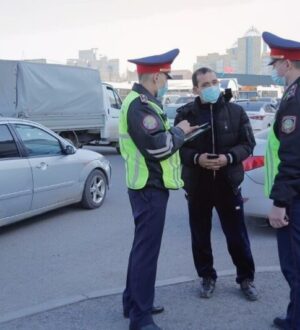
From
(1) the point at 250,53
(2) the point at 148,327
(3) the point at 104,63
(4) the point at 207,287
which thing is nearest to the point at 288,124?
(2) the point at 148,327

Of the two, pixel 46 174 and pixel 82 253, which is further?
pixel 46 174

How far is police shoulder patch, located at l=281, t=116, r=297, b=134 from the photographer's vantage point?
312 cm

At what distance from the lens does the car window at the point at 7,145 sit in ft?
22.1

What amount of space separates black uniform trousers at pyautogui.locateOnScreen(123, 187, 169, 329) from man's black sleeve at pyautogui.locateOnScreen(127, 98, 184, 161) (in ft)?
0.92

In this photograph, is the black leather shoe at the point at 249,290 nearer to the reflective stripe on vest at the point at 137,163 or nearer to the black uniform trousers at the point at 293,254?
the black uniform trousers at the point at 293,254

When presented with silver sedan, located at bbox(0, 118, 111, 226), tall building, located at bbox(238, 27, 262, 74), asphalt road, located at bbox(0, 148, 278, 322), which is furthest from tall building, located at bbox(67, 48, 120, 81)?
asphalt road, located at bbox(0, 148, 278, 322)

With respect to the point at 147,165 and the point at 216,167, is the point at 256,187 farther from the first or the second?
the point at 147,165

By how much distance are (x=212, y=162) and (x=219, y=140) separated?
21cm

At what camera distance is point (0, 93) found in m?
14.8

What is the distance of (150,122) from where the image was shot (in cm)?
350

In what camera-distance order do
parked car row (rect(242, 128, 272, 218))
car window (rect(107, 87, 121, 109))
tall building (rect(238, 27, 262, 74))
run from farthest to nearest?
tall building (rect(238, 27, 262, 74))
car window (rect(107, 87, 121, 109))
parked car row (rect(242, 128, 272, 218))

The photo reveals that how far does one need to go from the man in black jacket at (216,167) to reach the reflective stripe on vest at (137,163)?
0.58 meters

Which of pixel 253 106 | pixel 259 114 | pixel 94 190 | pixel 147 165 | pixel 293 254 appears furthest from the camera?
pixel 253 106

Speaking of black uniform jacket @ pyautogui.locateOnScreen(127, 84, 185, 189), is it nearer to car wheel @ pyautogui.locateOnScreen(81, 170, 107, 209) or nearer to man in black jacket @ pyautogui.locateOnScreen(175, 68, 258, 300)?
man in black jacket @ pyautogui.locateOnScreen(175, 68, 258, 300)
